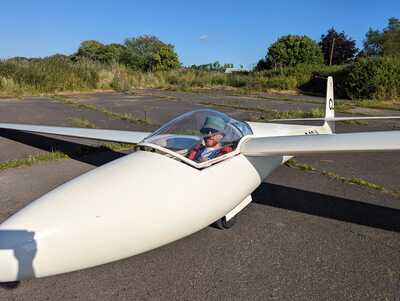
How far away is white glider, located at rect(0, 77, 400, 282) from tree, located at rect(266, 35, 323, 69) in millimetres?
49146

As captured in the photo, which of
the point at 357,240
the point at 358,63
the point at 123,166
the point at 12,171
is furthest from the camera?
the point at 358,63

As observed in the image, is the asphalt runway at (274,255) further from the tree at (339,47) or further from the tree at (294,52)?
the tree at (339,47)

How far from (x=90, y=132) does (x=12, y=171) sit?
1.58 m

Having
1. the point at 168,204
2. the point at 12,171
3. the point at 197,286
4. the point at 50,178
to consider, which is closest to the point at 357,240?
the point at 197,286

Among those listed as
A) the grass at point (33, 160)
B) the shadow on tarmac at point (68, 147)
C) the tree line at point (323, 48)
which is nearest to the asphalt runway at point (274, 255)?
the grass at point (33, 160)

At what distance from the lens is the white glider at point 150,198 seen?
2.49m

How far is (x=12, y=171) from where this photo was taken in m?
6.12

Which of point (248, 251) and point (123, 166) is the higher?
point (123, 166)

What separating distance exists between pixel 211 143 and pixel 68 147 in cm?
526

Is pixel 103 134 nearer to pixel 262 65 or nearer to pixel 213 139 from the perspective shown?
pixel 213 139

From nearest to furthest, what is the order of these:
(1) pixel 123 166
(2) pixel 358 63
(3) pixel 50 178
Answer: (1) pixel 123 166 → (3) pixel 50 178 → (2) pixel 358 63

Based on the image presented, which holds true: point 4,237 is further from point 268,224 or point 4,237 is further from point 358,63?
point 358,63

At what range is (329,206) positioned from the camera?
14.9 ft

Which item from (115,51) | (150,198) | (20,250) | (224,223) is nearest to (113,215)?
(150,198)
